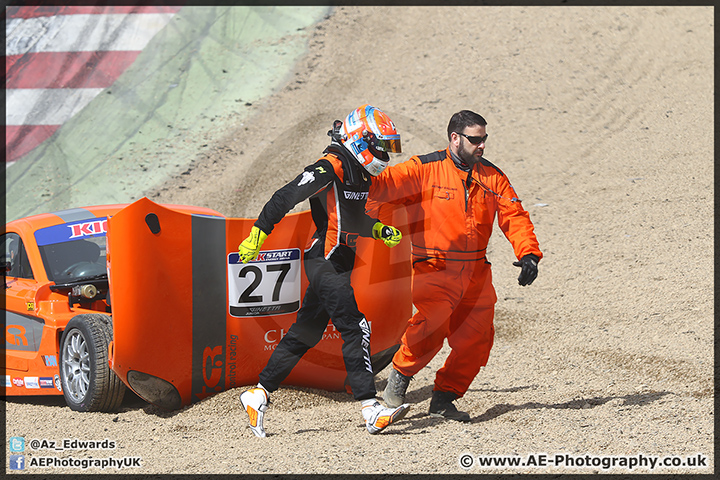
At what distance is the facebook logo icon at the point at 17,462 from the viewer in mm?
4316

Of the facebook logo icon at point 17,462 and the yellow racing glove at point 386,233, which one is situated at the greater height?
the yellow racing glove at point 386,233

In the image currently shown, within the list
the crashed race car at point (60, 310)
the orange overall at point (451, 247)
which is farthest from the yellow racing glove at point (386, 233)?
the crashed race car at point (60, 310)

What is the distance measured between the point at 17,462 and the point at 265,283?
1928 millimetres

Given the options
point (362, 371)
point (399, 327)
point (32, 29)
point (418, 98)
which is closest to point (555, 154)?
point (418, 98)

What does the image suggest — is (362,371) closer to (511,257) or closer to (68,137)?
(511,257)

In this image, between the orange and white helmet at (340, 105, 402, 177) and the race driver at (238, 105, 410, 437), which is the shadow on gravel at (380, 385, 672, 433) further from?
the orange and white helmet at (340, 105, 402, 177)

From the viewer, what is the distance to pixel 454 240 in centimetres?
518

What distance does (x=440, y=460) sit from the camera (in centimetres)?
414

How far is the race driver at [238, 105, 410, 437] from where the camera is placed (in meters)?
4.68

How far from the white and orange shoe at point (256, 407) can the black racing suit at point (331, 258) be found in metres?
0.12

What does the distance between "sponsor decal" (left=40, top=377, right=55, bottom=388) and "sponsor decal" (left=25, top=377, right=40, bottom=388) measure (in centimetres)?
5

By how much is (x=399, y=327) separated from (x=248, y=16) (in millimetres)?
12860

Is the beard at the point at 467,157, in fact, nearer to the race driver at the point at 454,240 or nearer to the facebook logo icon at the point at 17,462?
the race driver at the point at 454,240

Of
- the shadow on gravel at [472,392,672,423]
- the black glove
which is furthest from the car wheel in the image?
the black glove
